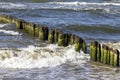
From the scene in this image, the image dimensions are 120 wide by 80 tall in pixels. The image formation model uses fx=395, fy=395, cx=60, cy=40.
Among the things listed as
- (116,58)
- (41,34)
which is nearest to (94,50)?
(116,58)

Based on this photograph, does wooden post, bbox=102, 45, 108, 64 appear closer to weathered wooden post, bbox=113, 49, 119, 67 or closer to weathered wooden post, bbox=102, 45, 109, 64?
weathered wooden post, bbox=102, 45, 109, 64

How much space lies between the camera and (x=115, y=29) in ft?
79.3

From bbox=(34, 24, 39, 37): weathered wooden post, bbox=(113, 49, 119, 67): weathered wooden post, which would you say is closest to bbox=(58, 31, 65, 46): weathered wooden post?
bbox=(34, 24, 39, 37): weathered wooden post

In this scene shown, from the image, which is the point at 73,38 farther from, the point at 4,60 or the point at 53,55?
the point at 4,60

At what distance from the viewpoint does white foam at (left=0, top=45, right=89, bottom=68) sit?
13262 millimetres

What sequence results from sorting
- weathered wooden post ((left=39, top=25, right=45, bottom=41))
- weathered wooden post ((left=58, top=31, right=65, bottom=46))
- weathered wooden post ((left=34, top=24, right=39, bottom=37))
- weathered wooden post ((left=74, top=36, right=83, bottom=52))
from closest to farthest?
weathered wooden post ((left=74, top=36, right=83, bottom=52)) < weathered wooden post ((left=58, top=31, right=65, bottom=46)) < weathered wooden post ((left=39, top=25, right=45, bottom=41)) < weathered wooden post ((left=34, top=24, right=39, bottom=37))

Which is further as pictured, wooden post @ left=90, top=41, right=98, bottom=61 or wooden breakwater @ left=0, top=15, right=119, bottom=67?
wooden post @ left=90, top=41, right=98, bottom=61

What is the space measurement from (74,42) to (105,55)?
2563 mm

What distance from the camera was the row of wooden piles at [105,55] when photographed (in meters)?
12.8

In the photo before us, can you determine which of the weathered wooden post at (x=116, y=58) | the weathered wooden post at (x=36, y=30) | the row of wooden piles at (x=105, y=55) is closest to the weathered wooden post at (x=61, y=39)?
the row of wooden piles at (x=105, y=55)

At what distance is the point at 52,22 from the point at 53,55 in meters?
12.3

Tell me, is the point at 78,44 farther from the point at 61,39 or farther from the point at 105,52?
the point at 105,52

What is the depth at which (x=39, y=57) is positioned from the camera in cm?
1413

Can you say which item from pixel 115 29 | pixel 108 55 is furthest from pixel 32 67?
pixel 115 29
